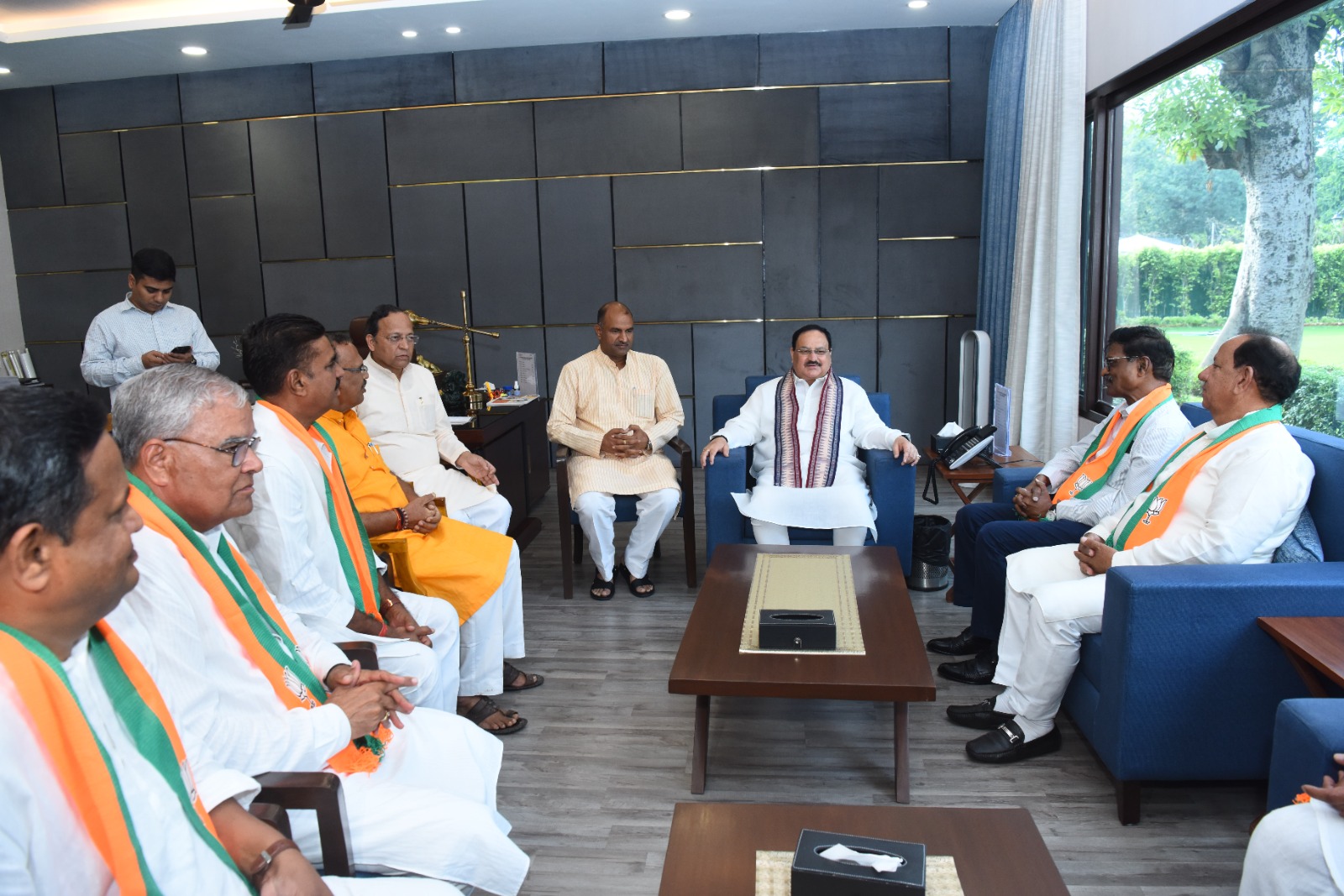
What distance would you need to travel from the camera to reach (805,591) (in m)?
2.92

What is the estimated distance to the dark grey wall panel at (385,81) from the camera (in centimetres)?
654

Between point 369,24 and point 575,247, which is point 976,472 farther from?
point 369,24

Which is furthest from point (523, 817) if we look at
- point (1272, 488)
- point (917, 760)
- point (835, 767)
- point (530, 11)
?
point (530, 11)

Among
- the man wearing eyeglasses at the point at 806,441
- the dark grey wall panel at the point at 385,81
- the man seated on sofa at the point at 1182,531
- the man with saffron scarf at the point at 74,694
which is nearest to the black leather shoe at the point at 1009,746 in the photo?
the man seated on sofa at the point at 1182,531

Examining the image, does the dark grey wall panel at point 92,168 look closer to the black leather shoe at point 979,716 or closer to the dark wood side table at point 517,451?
the dark wood side table at point 517,451

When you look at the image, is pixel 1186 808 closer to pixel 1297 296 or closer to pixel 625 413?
pixel 1297 296

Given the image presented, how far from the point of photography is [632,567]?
4250 millimetres

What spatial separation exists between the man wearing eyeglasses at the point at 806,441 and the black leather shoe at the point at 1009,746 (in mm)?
1254

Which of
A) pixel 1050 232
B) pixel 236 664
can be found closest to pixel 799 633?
pixel 236 664

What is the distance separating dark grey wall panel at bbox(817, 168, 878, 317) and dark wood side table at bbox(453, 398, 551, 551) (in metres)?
2.32

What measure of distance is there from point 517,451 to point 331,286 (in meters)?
2.69

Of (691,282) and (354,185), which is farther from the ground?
(354,185)

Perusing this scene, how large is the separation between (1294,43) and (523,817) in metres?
3.83

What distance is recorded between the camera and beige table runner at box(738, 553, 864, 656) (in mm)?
2576
